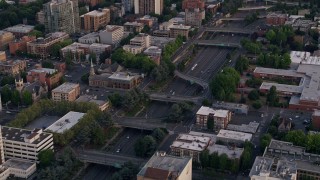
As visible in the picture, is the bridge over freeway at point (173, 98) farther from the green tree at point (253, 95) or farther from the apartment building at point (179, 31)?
the apartment building at point (179, 31)

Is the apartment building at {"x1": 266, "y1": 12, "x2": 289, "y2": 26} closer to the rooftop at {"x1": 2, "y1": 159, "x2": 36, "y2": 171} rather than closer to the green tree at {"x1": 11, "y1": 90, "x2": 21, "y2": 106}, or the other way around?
the green tree at {"x1": 11, "y1": 90, "x2": 21, "y2": 106}

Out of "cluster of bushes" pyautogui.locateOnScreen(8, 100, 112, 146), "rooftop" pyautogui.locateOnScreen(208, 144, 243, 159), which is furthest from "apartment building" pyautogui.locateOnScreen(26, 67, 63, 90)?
"rooftop" pyautogui.locateOnScreen(208, 144, 243, 159)

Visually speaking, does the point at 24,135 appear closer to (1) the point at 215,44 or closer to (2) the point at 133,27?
(1) the point at 215,44

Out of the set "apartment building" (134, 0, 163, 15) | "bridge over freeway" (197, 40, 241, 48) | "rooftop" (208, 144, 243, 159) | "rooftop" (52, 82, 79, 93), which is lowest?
"rooftop" (208, 144, 243, 159)

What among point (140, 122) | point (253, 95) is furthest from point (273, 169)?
point (253, 95)

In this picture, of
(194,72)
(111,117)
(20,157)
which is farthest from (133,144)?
(194,72)
